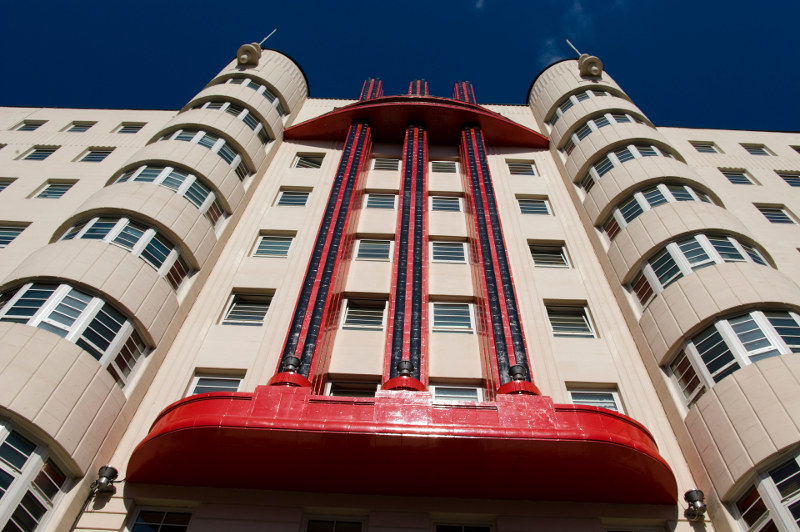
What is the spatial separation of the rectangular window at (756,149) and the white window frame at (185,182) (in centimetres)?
2942

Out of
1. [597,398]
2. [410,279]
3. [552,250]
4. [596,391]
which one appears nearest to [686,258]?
[596,391]

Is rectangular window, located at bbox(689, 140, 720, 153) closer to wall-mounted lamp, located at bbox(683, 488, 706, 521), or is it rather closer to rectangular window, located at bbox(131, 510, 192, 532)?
wall-mounted lamp, located at bbox(683, 488, 706, 521)

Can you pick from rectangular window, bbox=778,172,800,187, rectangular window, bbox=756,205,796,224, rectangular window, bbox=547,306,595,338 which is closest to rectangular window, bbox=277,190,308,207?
rectangular window, bbox=547,306,595,338

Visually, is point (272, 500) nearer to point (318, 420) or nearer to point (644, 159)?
point (318, 420)

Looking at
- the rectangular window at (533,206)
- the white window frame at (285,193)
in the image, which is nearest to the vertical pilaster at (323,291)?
the white window frame at (285,193)

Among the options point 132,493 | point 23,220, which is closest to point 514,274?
point 132,493

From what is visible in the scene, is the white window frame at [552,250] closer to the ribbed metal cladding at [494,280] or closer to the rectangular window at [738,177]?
the ribbed metal cladding at [494,280]

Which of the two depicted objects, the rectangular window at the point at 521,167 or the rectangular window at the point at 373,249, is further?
the rectangular window at the point at 521,167

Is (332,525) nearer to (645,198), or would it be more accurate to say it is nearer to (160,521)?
(160,521)

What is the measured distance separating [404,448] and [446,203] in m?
16.2

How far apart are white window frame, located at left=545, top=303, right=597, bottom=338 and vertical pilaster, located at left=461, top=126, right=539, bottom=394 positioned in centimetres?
247

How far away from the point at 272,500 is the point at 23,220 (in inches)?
691

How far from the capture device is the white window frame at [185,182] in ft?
72.9

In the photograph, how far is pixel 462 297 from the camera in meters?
21.1
